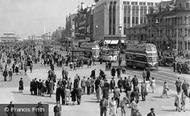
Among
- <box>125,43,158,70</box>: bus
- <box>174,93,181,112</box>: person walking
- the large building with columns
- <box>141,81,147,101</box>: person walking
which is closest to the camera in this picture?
<box>174,93,181,112</box>: person walking

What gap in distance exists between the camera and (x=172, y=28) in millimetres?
97750

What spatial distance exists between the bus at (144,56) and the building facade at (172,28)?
32.9 meters

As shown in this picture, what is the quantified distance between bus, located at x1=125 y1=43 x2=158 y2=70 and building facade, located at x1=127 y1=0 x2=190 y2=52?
32928 mm

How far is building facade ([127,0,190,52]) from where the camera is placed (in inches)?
Result: 3696

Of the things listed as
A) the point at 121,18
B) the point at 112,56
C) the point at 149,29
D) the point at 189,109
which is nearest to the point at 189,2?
the point at 149,29

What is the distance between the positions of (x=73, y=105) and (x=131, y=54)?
32.4 m

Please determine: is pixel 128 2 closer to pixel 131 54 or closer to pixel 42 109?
pixel 131 54

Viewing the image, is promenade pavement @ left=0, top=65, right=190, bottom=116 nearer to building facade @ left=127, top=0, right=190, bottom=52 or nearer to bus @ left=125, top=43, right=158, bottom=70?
bus @ left=125, top=43, right=158, bottom=70

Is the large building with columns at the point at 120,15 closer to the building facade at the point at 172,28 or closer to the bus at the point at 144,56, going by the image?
the building facade at the point at 172,28

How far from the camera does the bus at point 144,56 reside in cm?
5291

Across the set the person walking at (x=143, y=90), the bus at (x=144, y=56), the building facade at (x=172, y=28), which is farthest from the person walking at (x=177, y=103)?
the building facade at (x=172, y=28)

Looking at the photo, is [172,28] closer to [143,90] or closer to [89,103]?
[143,90]

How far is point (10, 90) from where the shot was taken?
114 ft

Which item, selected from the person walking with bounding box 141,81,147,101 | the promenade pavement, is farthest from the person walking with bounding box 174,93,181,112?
the person walking with bounding box 141,81,147,101
